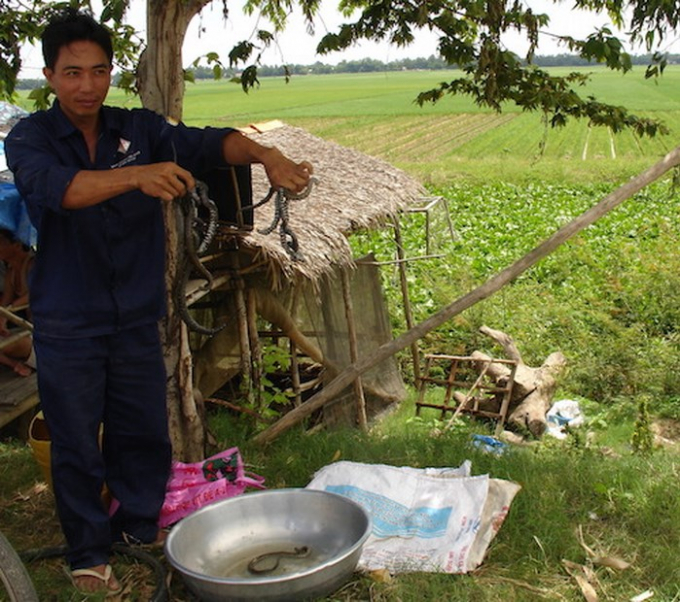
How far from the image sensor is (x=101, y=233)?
321 cm

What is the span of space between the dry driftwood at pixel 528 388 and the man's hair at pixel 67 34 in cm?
585

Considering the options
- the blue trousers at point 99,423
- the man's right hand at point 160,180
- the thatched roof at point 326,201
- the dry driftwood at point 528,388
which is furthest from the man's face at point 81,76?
the dry driftwood at point 528,388

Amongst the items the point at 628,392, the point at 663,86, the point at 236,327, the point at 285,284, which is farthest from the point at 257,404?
the point at 663,86

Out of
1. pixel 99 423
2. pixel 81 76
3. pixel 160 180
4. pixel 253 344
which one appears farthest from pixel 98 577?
pixel 253 344

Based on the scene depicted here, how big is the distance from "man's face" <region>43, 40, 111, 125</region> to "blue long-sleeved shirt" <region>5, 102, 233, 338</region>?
0.10 metres

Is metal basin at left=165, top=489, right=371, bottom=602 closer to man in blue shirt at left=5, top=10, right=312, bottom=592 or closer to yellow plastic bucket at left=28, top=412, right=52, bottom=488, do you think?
man in blue shirt at left=5, top=10, right=312, bottom=592

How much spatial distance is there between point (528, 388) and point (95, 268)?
5.83 metres

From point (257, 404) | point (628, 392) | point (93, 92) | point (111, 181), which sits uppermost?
point (93, 92)

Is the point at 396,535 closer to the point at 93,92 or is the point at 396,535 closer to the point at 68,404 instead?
the point at 68,404

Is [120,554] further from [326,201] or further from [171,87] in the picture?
[326,201]

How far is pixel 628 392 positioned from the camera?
965 centimetres

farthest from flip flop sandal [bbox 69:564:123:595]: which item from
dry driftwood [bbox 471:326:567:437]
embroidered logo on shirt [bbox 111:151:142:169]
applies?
dry driftwood [bbox 471:326:567:437]

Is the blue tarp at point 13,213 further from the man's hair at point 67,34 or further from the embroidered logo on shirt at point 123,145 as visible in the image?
the man's hair at point 67,34

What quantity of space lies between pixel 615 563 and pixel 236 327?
403 centimetres
